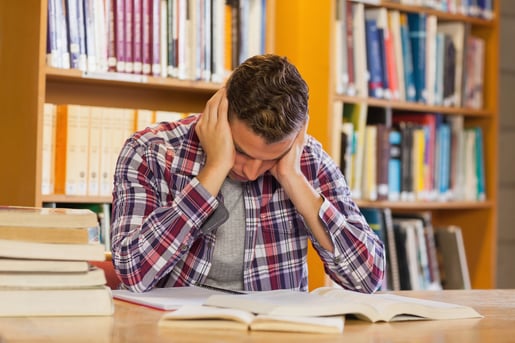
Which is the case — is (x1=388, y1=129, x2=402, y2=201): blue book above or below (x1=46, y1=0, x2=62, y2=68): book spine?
below

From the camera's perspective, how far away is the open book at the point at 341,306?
1.36 metres

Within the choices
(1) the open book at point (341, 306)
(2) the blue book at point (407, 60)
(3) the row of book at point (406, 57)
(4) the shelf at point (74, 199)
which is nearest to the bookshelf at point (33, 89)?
(4) the shelf at point (74, 199)

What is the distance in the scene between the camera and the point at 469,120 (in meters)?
3.86

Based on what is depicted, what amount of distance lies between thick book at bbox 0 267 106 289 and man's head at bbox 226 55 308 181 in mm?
557

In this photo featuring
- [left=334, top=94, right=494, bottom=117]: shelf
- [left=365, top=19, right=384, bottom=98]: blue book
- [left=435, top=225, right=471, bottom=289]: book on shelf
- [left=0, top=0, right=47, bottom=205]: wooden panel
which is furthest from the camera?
[left=435, top=225, right=471, bottom=289]: book on shelf

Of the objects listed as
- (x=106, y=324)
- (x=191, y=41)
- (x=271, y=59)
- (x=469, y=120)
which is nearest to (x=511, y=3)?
(x=469, y=120)

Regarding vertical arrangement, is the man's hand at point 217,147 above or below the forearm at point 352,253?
above

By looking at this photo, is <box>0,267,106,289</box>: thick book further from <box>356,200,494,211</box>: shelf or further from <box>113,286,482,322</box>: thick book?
<box>356,200,494,211</box>: shelf

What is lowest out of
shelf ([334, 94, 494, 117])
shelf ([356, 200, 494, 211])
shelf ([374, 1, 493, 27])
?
shelf ([356, 200, 494, 211])

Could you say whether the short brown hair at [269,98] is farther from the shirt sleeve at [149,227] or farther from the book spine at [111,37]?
the book spine at [111,37]

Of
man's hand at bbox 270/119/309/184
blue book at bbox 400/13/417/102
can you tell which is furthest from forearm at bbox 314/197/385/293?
blue book at bbox 400/13/417/102

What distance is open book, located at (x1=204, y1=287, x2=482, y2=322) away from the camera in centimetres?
136

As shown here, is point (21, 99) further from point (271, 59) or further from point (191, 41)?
point (271, 59)

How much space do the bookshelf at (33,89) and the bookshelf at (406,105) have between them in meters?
0.15
